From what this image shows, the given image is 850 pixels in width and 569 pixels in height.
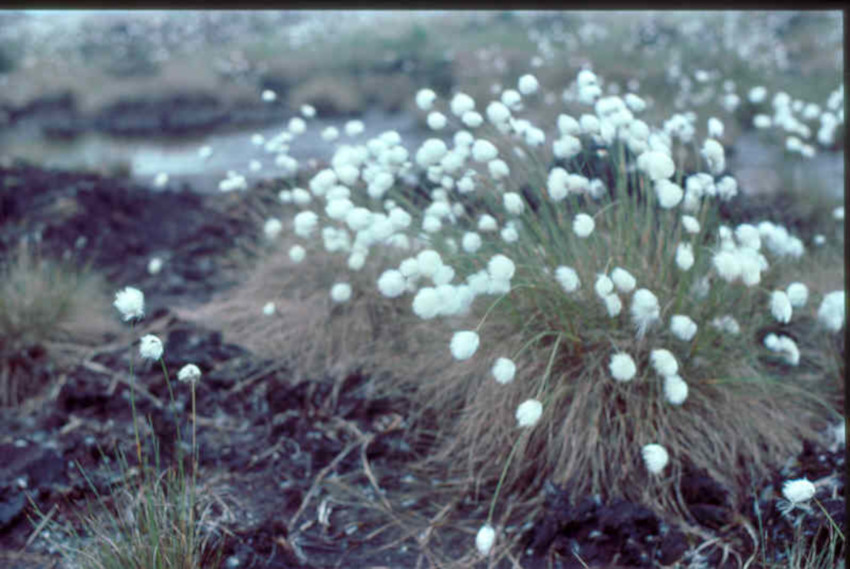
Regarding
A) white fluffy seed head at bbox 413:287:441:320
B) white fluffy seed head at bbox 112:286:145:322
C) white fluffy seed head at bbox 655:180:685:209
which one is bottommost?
white fluffy seed head at bbox 413:287:441:320

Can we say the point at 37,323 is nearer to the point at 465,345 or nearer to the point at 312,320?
the point at 312,320

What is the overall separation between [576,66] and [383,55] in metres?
7.50

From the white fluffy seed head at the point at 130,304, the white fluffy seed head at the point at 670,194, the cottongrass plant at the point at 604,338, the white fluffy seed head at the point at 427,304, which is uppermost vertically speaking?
the white fluffy seed head at the point at 670,194

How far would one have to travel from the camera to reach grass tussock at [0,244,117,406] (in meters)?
4.30

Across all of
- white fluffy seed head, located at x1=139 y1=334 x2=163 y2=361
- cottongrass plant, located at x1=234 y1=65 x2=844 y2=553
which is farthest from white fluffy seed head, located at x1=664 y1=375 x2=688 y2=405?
white fluffy seed head, located at x1=139 y1=334 x2=163 y2=361

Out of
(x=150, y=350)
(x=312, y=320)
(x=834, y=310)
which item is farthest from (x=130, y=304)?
(x=834, y=310)

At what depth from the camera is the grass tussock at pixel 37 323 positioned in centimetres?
430

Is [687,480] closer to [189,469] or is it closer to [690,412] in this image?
[690,412]

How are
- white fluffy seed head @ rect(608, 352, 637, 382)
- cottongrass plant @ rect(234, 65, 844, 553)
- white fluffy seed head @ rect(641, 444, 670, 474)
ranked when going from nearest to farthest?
white fluffy seed head @ rect(641, 444, 670, 474), white fluffy seed head @ rect(608, 352, 637, 382), cottongrass plant @ rect(234, 65, 844, 553)

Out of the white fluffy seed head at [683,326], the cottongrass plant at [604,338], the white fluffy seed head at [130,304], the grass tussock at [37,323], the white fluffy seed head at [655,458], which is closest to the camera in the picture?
the white fluffy seed head at [130,304]

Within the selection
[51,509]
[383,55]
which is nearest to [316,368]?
[51,509]

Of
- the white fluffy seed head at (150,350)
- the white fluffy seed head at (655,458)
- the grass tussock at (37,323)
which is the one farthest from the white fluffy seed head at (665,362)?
the grass tussock at (37,323)

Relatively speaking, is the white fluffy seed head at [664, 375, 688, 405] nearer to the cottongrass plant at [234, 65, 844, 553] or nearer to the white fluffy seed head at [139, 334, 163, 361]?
the cottongrass plant at [234, 65, 844, 553]

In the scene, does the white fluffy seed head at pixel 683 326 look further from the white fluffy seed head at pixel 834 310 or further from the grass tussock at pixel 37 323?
the grass tussock at pixel 37 323
